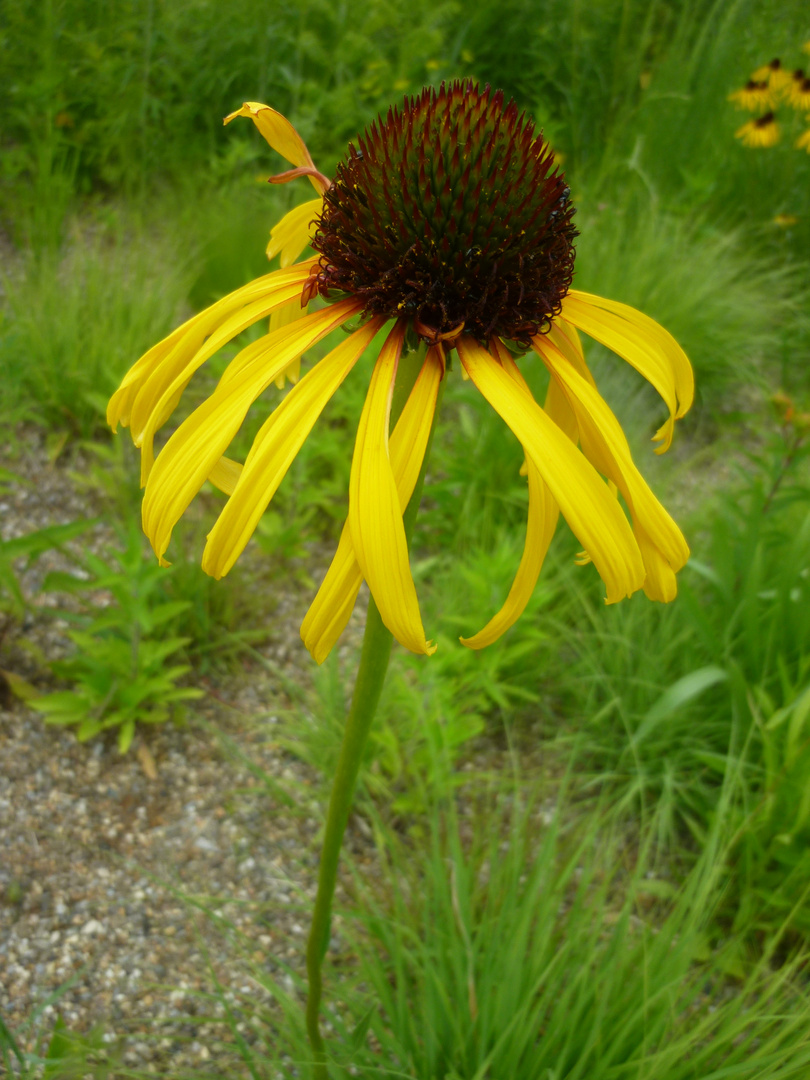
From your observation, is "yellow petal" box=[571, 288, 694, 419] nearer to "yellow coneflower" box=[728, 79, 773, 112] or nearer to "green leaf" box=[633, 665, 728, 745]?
"green leaf" box=[633, 665, 728, 745]

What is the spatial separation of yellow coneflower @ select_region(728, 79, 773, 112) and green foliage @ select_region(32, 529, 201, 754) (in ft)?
14.8

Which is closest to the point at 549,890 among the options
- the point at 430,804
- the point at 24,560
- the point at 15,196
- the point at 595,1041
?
the point at 595,1041

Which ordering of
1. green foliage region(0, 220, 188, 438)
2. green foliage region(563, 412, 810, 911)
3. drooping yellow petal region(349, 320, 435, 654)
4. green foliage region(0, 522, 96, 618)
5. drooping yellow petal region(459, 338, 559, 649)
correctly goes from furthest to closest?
1. green foliage region(0, 220, 188, 438)
2. green foliage region(0, 522, 96, 618)
3. green foliage region(563, 412, 810, 911)
4. drooping yellow petal region(459, 338, 559, 649)
5. drooping yellow petal region(349, 320, 435, 654)

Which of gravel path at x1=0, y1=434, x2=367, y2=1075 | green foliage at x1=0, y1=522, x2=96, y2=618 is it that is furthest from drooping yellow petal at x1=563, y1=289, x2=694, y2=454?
green foliage at x1=0, y1=522, x2=96, y2=618

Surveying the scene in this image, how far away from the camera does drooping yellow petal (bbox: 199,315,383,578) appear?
0.75 metres

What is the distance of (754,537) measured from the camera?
210 centimetres

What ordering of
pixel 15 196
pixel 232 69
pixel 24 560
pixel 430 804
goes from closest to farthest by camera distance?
pixel 430 804
pixel 24 560
pixel 15 196
pixel 232 69

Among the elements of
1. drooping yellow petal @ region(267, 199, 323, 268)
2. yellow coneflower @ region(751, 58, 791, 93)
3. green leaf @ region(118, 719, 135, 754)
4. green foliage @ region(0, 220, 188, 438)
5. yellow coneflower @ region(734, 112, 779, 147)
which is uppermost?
yellow coneflower @ region(751, 58, 791, 93)

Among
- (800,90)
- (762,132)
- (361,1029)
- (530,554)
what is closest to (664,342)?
(530,554)

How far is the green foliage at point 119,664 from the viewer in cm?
183

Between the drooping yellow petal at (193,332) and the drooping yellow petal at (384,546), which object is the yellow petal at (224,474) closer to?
the drooping yellow petal at (193,332)

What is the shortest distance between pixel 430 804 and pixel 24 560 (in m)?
1.34

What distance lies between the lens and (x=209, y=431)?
0.81 meters

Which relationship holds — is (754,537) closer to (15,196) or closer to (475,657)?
(475,657)
